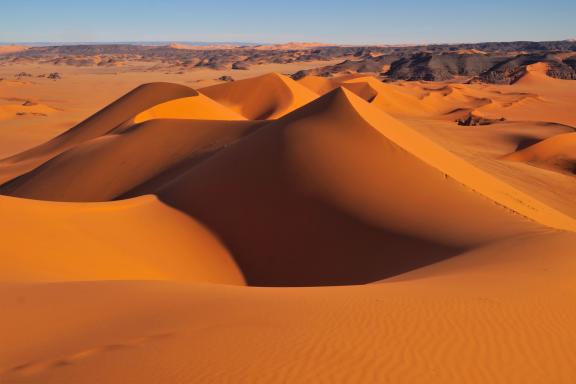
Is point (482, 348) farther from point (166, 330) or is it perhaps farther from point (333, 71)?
point (333, 71)

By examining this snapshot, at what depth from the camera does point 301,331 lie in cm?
418

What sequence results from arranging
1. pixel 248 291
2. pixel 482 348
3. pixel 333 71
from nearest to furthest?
pixel 482 348, pixel 248 291, pixel 333 71

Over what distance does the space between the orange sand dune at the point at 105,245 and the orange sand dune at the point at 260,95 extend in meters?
19.9

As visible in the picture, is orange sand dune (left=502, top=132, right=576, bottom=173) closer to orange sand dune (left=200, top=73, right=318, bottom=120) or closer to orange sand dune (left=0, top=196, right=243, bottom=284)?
orange sand dune (left=200, top=73, right=318, bottom=120)

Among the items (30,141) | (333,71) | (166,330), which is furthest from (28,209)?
(333,71)

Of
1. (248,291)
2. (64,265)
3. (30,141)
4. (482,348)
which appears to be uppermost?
(482,348)

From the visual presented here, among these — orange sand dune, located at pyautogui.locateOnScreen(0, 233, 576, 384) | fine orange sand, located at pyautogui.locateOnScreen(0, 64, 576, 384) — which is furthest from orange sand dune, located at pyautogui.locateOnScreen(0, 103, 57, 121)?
orange sand dune, located at pyautogui.locateOnScreen(0, 233, 576, 384)

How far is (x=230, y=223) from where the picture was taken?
1024cm

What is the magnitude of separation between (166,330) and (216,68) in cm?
9239

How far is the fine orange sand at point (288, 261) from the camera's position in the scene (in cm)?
373

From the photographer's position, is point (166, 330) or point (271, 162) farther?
point (271, 162)

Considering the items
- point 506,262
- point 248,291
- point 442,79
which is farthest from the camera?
point 442,79

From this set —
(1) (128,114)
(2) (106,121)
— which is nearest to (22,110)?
(2) (106,121)

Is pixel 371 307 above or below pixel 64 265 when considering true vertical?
above
